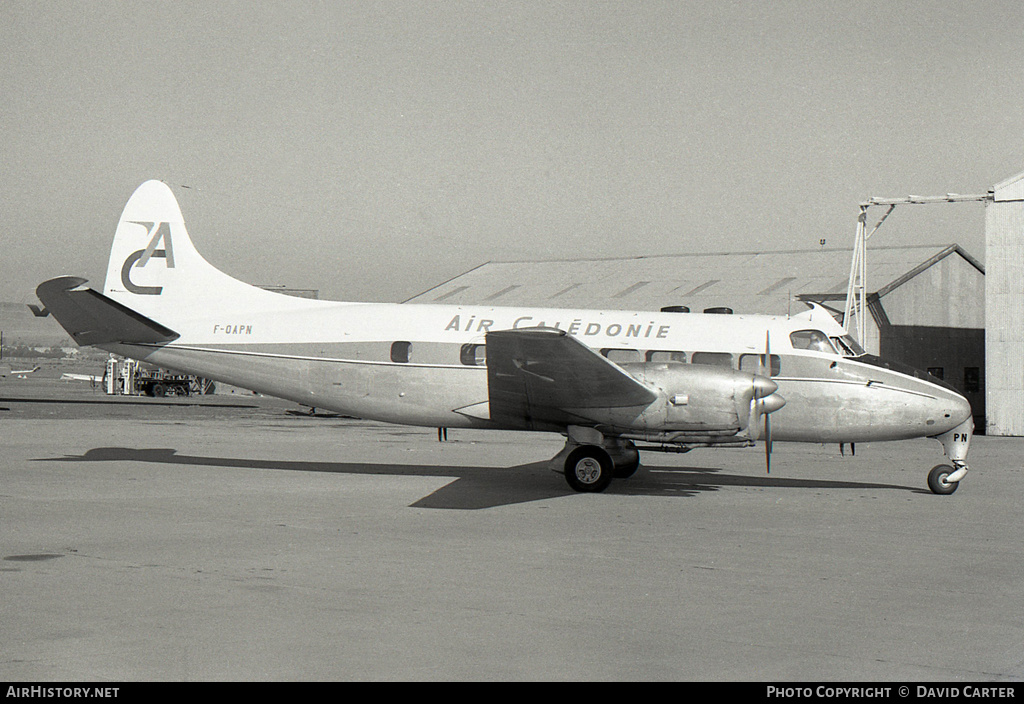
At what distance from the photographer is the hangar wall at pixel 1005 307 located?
33.5 m

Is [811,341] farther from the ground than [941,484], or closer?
farther from the ground

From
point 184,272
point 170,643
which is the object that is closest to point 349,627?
point 170,643

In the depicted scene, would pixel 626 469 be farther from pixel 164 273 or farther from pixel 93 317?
pixel 93 317

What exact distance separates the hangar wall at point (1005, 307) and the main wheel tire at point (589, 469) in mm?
23825

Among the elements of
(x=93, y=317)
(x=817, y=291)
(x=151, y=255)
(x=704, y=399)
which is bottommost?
(x=704, y=399)

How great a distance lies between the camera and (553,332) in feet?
43.5

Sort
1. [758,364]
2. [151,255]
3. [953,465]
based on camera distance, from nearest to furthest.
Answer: [953,465] → [758,364] → [151,255]

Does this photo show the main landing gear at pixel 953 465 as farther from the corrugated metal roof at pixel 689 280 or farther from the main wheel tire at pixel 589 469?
the corrugated metal roof at pixel 689 280

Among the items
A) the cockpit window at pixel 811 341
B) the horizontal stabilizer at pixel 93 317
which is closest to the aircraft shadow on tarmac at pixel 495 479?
the cockpit window at pixel 811 341

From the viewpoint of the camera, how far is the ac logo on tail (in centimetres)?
1828

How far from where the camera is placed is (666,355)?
1656cm

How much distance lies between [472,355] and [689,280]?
32706mm

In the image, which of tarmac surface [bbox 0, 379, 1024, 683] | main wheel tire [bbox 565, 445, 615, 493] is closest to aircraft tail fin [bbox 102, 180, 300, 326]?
tarmac surface [bbox 0, 379, 1024, 683]

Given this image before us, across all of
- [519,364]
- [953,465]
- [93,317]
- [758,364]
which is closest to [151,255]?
[93,317]
